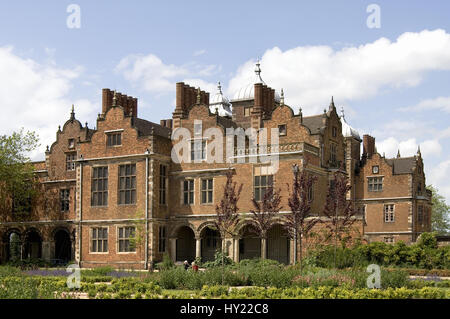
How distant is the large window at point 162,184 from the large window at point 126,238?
256 centimetres

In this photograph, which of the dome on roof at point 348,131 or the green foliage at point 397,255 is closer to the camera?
the green foliage at point 397,255

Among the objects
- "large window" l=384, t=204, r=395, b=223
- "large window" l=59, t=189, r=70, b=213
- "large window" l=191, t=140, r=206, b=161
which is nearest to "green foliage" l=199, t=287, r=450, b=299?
"large window" l=191, t=140, r=206, b=161

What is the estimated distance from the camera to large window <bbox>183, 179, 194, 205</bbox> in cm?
3953

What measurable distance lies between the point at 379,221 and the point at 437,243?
1605cm

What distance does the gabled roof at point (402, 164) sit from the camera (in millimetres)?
51562

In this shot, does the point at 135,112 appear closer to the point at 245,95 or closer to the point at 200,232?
the point at 245,95

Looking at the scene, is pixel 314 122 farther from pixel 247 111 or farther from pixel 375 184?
pixel 375 184

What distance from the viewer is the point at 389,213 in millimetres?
50438

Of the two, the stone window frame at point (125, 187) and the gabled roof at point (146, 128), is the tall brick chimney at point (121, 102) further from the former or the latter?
the stone window frame at point (125, 187)

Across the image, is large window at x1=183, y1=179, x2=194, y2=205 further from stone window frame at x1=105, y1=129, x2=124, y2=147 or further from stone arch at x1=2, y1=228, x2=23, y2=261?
stone arch at x1=2, y1=228, x2=23, y2=261

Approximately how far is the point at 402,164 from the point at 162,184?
23.2 m

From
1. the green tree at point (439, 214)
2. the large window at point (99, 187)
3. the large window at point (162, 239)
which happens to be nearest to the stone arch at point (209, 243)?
the large window at point (162, 239)
